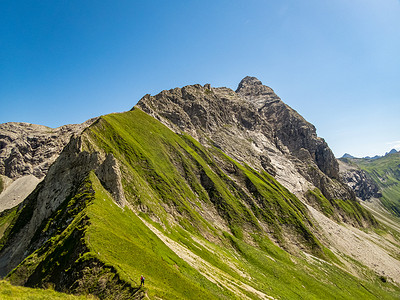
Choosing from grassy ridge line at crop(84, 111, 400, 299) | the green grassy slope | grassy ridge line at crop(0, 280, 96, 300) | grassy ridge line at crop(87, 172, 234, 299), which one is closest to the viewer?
grassy ridge line at crop(0, 280, 96, 300)

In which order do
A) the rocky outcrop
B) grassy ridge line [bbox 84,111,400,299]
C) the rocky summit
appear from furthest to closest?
1. grassy ridge line [bbox 84,111,400,299]
2. the rocky outcrop
3. the rocky summit

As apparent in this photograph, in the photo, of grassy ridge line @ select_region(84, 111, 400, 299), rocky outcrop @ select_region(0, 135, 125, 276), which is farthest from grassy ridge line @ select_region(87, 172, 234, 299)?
grassy ridge line @ select_region(84, 111, 400, 299)

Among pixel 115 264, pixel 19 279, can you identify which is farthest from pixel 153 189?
pixel 115 264

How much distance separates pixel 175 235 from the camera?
7562 cm

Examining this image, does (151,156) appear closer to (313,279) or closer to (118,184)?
(118,184)

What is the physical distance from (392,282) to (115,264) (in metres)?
173

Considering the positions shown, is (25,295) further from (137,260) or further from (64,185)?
(64,185)

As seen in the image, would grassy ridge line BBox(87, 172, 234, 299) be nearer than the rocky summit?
Yes

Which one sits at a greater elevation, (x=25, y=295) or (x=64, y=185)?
(x=64, y=185)

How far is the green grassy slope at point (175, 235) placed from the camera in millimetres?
34438

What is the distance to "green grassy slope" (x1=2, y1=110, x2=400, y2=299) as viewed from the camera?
34.4 metres

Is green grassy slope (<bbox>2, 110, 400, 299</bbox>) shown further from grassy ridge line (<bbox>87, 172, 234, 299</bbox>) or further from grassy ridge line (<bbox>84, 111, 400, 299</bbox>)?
grassy ridge line (<bbox>84, 111, 400, 299</bbox>)

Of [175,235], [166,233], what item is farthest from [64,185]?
[175,235]

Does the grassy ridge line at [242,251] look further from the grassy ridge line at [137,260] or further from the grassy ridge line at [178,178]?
the grassy ridge line at [137,260]
